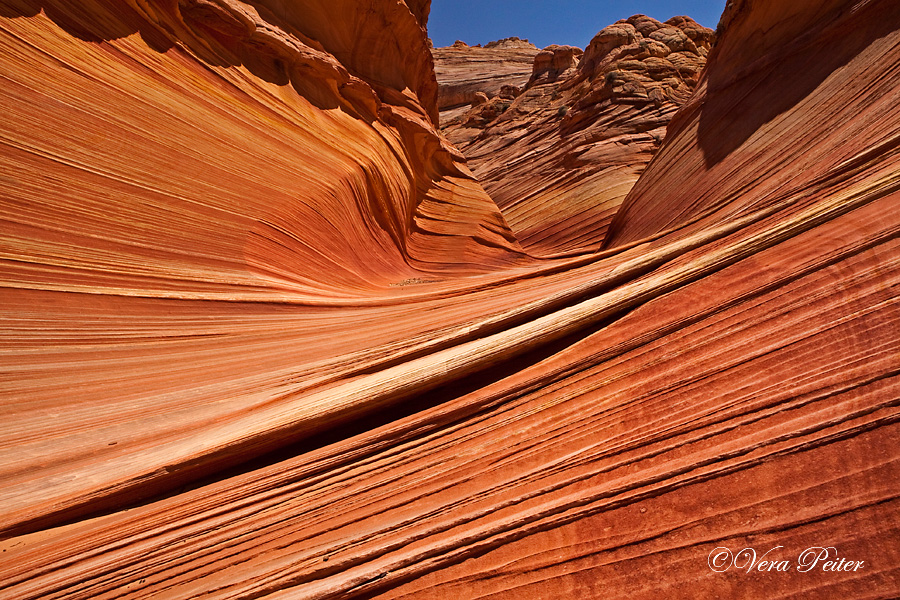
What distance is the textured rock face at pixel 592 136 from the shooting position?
11773 millimetres

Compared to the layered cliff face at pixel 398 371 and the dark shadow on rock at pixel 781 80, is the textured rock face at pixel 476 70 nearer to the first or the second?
the dark shadow on rock at pixel 781 80

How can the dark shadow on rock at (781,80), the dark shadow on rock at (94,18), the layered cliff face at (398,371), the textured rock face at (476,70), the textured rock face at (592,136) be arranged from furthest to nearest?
the textured rock face at (476,70), the textured rock face at (592,136), the dark shadow on rock at (781,80), the dark shadow on rock at (94,18), the layered cliff face at (398,371)

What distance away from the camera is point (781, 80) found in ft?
20.9

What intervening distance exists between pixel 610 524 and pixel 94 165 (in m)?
4.88

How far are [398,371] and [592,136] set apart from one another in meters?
12.0

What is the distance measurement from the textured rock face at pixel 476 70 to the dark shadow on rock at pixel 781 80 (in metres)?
17.6

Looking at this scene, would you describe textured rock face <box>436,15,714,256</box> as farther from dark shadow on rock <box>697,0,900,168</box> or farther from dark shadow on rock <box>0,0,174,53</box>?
dark shadow on rock <box>0,0,174,53</box>

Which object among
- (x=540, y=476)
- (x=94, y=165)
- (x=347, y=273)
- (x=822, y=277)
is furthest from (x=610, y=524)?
(x=347, y=273)

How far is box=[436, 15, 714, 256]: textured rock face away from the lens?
11773 mm

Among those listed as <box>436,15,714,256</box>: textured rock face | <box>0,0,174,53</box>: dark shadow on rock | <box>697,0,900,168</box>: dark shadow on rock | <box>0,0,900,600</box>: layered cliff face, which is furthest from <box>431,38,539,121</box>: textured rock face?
<box>0,0,900,600</box>: layered cliff face

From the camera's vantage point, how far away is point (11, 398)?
2861 mm

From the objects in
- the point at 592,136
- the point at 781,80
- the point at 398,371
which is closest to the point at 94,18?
the point at 398,371

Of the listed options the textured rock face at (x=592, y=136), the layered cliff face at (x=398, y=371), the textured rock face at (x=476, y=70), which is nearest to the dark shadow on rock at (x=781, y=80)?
the layered cliff face at (x=398, y=371)

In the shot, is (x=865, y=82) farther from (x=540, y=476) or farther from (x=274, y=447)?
(x=274, y=447)
